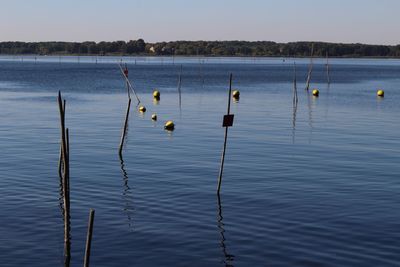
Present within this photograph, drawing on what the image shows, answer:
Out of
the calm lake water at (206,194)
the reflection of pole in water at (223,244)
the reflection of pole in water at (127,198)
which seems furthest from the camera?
the reflection of pole in water at (127,198)

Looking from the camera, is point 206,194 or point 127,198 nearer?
point 127,198

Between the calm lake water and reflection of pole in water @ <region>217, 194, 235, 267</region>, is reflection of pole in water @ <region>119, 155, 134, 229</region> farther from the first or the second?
reflection of pole in water @ <region>217, 194, 235, 267</region>

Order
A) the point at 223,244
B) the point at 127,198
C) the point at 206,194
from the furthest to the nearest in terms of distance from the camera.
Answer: the point at 206,194, the point at 127,198, the point at 223,244

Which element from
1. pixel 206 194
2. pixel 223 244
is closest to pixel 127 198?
pixel 206 194

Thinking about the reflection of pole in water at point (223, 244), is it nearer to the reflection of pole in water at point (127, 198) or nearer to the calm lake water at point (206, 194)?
the calm lake water at point (206, 194)

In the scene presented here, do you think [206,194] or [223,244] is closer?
[223,244]

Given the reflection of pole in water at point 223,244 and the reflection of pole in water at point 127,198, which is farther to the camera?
the reflection of pole in water at point 127,198

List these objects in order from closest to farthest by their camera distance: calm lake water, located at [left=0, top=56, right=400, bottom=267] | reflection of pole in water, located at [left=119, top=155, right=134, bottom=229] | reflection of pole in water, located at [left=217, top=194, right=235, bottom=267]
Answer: reflection of pole in water, located at [left=217, top=194, right=235, bottom=267], calm lake water, located at [left=0, top=56, right=400, bottom=267], reflection of pole in water, located at [left=119, top=155, right=134, bottom=229]

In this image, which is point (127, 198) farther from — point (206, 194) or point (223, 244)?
point (223, 244)

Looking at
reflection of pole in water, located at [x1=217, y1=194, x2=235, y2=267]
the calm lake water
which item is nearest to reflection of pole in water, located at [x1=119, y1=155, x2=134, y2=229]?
Answer: the calm lake water

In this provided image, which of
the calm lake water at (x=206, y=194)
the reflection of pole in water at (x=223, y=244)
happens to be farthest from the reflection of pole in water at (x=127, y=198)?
the reflection of pole in water at (x=223, y=244)

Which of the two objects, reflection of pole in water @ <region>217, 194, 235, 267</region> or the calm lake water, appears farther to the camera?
the calm lake water

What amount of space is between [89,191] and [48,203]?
2.59 meters

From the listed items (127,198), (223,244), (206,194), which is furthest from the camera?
(206,194)
